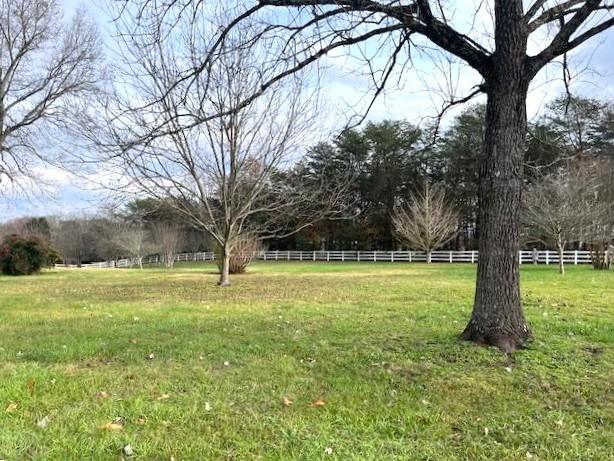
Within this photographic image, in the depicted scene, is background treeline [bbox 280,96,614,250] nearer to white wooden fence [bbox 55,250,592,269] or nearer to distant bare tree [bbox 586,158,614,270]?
white wooden fence [bbox 55,250,592,269]

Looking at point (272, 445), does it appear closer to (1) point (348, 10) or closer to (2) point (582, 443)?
(2) point (582, 443)

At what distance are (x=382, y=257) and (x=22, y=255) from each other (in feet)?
80.9

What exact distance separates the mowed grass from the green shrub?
15.0m

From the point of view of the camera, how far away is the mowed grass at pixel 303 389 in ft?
9.64

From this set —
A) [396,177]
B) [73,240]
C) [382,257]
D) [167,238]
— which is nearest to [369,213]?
[396,177]

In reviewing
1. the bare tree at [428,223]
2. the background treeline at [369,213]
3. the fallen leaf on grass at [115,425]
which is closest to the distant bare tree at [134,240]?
the background treeline at [369,213]

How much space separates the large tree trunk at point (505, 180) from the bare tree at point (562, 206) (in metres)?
14.5

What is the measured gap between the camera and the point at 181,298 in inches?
403

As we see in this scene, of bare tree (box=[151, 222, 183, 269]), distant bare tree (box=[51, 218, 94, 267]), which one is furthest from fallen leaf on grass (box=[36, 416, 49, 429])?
distant bare tree (box=[51, 218, 94, 267])

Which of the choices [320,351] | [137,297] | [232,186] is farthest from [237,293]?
[320,351]

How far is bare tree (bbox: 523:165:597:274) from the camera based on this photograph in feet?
58.5

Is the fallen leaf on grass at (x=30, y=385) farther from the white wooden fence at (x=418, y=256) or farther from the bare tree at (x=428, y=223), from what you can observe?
the bare tree at (x=428, y=223)

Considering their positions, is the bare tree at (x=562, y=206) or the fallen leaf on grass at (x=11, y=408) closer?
the fallen leaf on grass at (x=11, y=408)

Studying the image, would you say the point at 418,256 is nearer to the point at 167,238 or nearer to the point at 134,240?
the point at 167,238
